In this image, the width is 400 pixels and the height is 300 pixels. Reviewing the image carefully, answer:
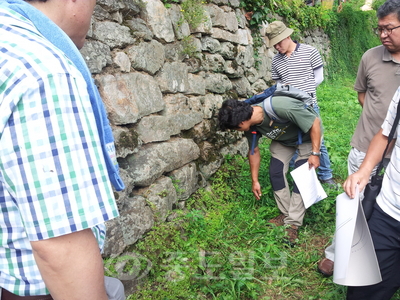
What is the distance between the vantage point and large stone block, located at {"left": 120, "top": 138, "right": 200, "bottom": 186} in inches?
108

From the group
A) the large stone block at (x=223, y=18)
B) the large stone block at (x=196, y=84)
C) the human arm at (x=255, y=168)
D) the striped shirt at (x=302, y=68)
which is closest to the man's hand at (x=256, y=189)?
the human arm at (x=255, y=168)

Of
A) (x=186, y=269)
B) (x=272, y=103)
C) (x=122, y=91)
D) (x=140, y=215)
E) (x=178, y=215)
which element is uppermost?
(x=122, y=91)

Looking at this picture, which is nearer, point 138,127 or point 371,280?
point 371,280

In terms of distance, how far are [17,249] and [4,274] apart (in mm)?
86

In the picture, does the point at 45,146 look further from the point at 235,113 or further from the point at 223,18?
the point at 223,18

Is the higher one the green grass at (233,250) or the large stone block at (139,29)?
the large stone block at (139,29)

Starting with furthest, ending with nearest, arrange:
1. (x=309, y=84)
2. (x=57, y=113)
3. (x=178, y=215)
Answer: (x=309, y=84) < (x=178, y=215) < (x=57, y=113)

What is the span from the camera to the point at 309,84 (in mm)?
4199

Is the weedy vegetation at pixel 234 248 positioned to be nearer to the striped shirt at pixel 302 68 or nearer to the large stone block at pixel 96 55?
the striped shirt at pixel 302 68

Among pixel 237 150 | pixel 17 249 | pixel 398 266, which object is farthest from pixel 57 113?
pixel 237 150

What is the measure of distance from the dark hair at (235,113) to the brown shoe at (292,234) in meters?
1.12

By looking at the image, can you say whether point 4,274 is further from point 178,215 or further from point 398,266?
point 178,215

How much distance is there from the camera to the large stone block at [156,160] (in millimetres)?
2748

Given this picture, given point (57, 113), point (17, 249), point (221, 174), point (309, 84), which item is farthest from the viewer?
point (309, 84)
